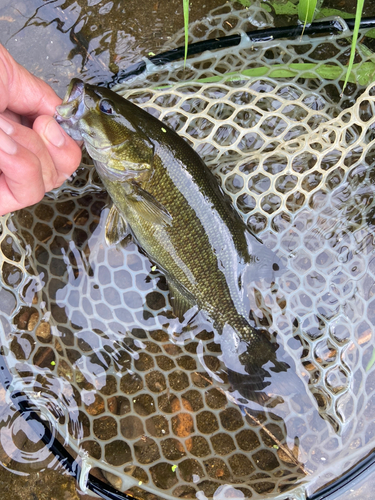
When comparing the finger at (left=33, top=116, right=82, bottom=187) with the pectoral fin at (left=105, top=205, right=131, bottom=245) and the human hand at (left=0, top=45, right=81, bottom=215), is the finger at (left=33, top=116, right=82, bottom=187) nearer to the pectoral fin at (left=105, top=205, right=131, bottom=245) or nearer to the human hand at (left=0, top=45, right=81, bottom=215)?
the human hand at (left=0, top=45, right=81, bottom=215)

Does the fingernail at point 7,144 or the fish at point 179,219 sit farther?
the fish at point 179,219

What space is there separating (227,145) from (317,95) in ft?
2.50

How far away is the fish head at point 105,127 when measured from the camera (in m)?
2.31

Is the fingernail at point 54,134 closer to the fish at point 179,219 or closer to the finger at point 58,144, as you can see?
the finger at point 58,144

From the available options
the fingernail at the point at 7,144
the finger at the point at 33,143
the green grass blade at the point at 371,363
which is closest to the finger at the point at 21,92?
the finger at the point at 33,143

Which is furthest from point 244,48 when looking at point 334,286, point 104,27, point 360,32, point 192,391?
point 192,391

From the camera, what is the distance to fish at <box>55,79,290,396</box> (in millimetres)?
2369

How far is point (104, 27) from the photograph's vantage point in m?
3.25

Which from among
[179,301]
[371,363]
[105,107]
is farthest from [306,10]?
[371,363]

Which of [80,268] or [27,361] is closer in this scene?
[27,361]

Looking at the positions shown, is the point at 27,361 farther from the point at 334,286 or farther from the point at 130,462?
the point at 334,286

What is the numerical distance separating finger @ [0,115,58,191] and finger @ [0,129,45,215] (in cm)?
6

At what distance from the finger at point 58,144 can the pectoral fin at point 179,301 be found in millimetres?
1035

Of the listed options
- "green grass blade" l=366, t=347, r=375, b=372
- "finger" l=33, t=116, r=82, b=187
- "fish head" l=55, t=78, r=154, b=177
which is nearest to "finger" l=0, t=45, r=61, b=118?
"fish head" l=55, t=78, r=154, b=177
